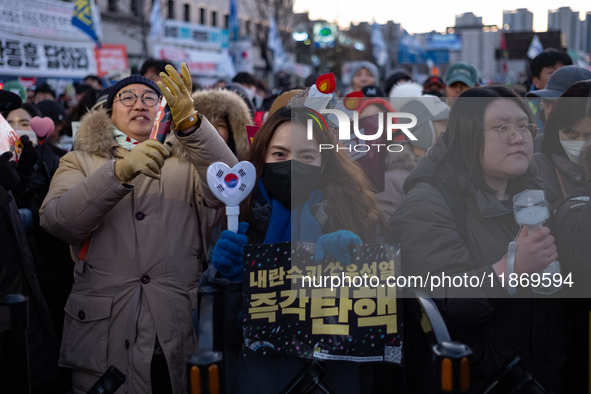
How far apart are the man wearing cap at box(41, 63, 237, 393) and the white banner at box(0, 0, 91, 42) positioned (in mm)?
9181

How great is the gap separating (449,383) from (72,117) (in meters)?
4.81

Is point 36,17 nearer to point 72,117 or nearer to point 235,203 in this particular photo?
point 72,117

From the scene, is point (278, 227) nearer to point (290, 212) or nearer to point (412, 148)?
point (290, 212)

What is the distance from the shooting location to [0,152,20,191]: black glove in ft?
7.70

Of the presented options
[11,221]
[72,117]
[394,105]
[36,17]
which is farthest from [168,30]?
[11,221]

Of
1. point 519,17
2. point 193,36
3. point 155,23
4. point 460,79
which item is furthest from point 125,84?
point 193,36

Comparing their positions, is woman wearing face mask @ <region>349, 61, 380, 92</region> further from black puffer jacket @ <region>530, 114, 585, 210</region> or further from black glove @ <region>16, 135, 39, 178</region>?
black glove @ <region>16, 135, 39, 178</region>

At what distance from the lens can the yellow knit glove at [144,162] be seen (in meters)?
2.13

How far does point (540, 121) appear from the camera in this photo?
4.14 m

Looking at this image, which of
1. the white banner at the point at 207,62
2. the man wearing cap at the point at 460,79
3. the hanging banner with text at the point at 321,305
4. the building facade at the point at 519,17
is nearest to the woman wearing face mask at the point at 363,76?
the man wearing cap at the point at 460,79

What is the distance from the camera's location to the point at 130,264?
241cm

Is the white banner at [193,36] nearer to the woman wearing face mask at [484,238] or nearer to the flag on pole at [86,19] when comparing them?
the flag on pole at [86,19]

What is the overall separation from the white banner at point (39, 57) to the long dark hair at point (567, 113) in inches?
396

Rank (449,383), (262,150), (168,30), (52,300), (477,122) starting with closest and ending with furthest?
(449,383) < (477,122) < (262,150) < (52,300) < (168,30)
